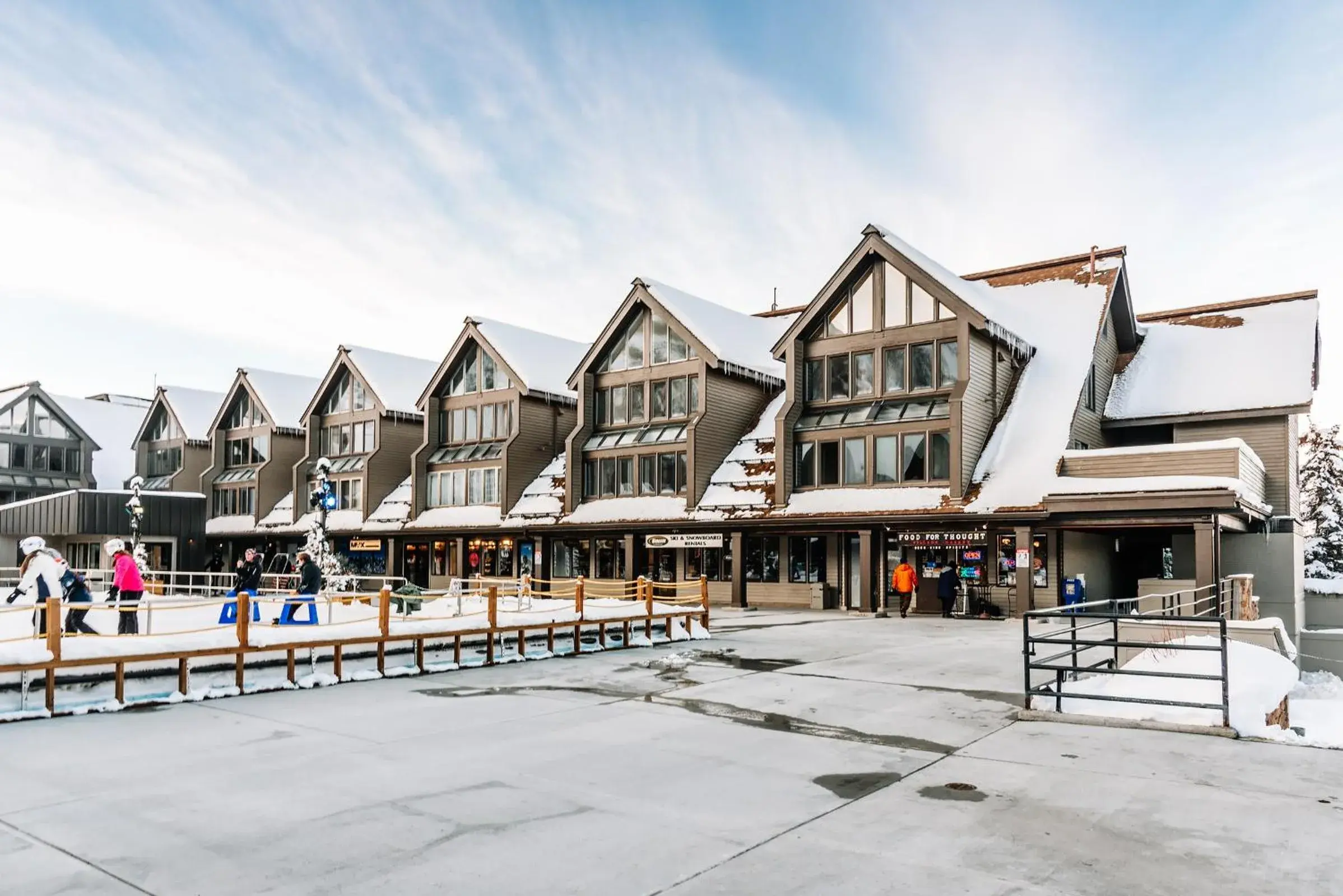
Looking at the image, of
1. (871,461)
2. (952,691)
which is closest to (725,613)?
(871,461)

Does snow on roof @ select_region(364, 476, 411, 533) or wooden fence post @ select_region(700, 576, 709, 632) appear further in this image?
snow on roof @ select_region(364, 476, 411, 533)

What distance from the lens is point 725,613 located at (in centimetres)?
3084

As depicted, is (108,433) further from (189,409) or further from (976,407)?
(976,407)

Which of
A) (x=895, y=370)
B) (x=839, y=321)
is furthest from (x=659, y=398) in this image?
(x=895, y=370)

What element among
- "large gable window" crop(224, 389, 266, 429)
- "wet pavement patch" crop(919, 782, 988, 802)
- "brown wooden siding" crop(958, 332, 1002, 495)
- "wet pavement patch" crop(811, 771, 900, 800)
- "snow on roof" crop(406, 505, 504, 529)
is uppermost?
"large gable window" crop(224, 389, 266, 429)

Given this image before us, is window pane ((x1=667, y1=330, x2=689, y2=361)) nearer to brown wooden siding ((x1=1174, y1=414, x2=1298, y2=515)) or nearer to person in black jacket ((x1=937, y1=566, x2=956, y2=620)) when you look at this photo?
person in black jacket ((x1=937, y1=566, x2=956, y2=620))

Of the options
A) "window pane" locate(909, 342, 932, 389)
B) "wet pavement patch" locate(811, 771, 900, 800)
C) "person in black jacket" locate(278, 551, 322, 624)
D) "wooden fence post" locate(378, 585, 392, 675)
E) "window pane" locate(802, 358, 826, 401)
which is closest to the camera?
"wet pavement patch" locate(811, 771, 900, 800)

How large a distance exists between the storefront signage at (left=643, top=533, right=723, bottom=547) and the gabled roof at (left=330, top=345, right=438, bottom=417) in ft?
54.5

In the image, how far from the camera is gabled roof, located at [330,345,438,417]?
48062 millimetres

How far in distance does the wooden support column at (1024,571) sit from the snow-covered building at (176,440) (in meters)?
45.0

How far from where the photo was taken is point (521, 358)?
1735 inches

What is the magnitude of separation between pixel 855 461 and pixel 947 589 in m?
5.60

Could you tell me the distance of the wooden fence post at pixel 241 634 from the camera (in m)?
14.0

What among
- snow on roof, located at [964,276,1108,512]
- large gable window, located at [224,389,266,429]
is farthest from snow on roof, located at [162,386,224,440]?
snow on roof, located at [964,276,1108,512]
